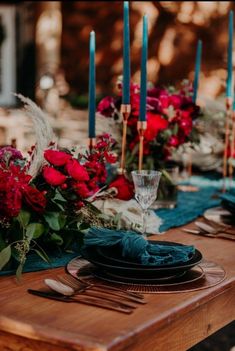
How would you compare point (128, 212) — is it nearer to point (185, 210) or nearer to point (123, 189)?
point (123, 189)

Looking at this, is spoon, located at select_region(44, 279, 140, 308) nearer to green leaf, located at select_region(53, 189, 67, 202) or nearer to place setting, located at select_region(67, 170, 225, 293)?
place setting, located at select_region(67, 170, 225, 293)

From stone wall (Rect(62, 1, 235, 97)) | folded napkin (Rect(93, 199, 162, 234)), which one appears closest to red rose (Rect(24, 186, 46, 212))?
folded napkin (Rect(93, 199, 162, 234))

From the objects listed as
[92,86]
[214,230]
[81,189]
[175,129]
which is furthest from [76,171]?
[175,129]

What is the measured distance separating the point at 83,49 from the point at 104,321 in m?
4.88

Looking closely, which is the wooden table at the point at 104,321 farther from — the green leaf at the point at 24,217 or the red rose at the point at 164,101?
the red rose at the point at 164,101

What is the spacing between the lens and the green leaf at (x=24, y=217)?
138 centimetres

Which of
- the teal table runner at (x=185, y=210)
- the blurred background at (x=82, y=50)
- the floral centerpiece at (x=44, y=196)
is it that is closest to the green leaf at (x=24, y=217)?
the floral centerpiece at (x=44, y=196)

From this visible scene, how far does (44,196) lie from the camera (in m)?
1.43

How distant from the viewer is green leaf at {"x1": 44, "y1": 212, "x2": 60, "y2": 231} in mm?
1433

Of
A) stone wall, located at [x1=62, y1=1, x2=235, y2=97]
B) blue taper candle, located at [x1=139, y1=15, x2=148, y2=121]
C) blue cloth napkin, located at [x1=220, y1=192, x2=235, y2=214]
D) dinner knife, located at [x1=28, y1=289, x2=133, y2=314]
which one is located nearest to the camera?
dinner knife, located at [x1=28, y1=289, x2=133, y2=314]

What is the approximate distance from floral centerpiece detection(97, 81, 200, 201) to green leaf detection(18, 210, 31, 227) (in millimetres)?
750

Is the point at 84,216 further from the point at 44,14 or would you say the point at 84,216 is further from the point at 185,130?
the point at 44,14

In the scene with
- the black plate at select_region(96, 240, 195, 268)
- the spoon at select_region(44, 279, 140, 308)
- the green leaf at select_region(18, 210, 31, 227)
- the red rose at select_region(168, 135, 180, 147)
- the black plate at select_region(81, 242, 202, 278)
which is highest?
the red rose at select_region(168, 135, 180, 147)

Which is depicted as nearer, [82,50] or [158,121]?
[158,121]
